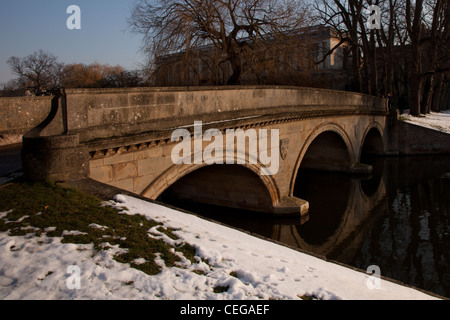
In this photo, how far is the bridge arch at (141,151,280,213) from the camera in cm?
1184

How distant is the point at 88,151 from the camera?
5.78 m

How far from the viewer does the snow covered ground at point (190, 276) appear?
328cm

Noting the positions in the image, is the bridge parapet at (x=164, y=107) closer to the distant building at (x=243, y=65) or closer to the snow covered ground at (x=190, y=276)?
the snow covered ground at (x=190, y=276)

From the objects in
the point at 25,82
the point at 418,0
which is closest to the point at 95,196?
the point at 418,0

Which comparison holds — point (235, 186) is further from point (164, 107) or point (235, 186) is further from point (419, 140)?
point (419, 140)

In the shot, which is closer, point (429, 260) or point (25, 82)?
point (429, 260)

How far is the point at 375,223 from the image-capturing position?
12.3m

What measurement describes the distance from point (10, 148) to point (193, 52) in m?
7.76

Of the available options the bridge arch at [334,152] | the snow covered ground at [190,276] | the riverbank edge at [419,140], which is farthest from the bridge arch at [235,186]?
the riverbank edge at [419,140]

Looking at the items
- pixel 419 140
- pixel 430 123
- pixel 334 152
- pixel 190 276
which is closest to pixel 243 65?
pixel 334 152

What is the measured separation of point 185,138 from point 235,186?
5.10 meters

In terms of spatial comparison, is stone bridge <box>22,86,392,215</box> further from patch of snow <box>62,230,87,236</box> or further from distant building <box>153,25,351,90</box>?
distant building <box>153,25,351,90</box>

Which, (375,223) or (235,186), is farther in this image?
(235,186)

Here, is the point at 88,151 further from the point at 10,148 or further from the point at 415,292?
→ the point at 415,292
